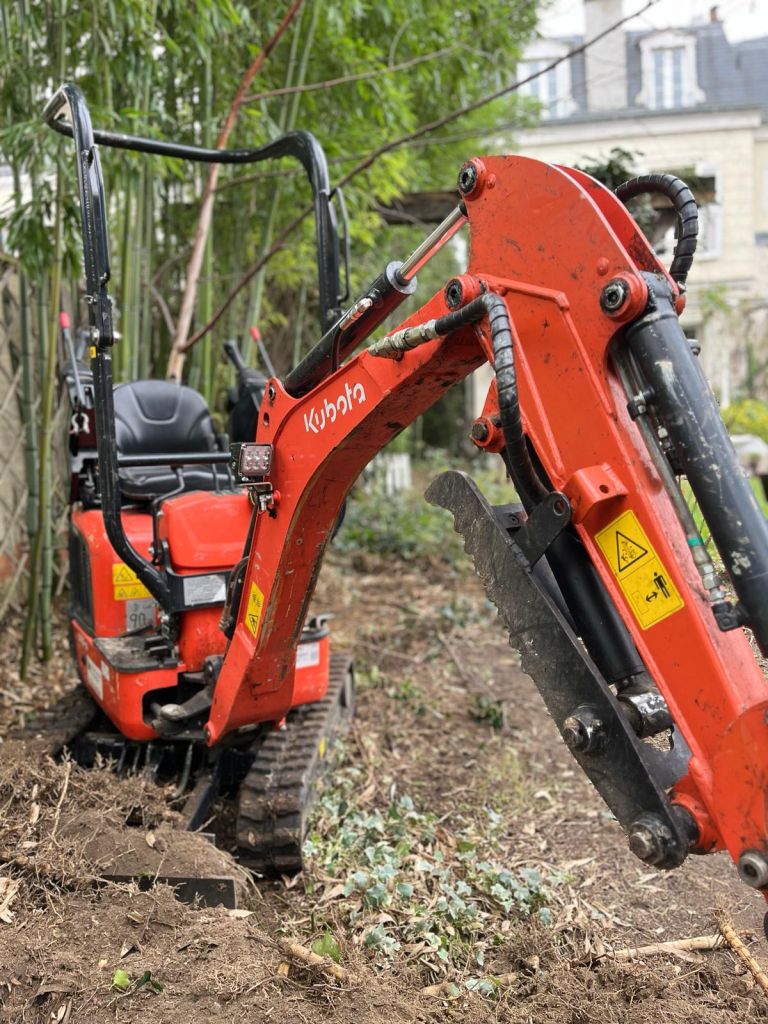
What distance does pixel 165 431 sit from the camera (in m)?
3.91

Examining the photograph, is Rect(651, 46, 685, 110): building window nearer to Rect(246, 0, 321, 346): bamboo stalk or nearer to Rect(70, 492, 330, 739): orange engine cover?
Rect(246, 0, 321, 346): bamboo stalk

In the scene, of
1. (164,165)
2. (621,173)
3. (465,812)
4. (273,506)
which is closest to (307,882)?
(465,812)

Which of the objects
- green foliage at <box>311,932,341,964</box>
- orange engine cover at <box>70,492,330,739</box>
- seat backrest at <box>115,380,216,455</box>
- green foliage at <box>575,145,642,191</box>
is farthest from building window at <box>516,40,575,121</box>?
green foliage at <box>311,932,341,964</box>

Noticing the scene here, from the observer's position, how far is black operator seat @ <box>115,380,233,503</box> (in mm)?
3564

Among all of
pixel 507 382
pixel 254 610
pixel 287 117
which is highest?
pixel 287 117

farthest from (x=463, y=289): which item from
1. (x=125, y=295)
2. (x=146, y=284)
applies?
(x=146, y=284)

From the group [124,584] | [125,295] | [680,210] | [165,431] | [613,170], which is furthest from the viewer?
[613,170]

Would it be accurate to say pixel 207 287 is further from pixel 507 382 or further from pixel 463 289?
pixel 507 382

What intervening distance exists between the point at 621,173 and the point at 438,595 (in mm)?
2991

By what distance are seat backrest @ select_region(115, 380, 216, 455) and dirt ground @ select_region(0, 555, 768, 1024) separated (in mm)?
1277

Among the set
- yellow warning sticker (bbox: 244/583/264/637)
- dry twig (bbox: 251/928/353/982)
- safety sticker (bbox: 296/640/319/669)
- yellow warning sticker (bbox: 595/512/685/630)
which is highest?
yellow warning sticker (bbox: 595/512/685/630)

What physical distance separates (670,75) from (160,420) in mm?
16183

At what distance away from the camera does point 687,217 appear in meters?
1.60

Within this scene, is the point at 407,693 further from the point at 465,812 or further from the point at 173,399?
the point at 173,399
